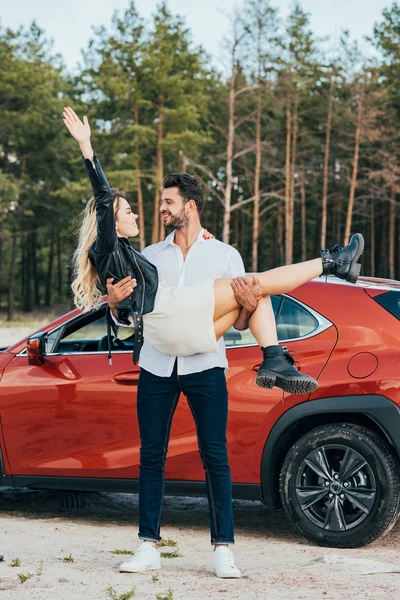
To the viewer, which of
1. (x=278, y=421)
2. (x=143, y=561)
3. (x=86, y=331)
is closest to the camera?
(x=143, y=561)

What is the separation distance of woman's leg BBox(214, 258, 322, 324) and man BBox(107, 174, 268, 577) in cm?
10

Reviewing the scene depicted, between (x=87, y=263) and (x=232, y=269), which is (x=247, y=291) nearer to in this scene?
(x=232, y=269)

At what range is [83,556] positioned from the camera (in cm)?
529

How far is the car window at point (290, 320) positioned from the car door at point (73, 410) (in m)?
0.84

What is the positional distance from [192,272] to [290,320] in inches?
55.0

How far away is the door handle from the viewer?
239 inches

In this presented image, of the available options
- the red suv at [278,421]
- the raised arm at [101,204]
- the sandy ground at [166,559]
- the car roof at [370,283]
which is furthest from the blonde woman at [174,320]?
the car roof at [370,283]

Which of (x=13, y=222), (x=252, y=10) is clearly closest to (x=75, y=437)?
(x=252, y=10)

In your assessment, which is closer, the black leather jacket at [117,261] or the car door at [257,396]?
the black leather jacket at [117,261]

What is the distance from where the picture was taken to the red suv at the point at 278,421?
5625 millimetres

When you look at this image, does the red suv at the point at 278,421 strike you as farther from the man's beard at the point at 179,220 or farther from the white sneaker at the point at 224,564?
the man's beard at the point at 179,220

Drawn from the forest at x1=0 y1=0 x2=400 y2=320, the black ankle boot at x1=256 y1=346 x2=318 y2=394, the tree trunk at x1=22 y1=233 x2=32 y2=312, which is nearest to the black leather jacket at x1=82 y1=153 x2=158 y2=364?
the black ankle boot at x1=256 y1=346 x2=318 y2=394

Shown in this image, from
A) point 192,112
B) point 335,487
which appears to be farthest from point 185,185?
point 192,112

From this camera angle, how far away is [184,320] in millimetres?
4559
